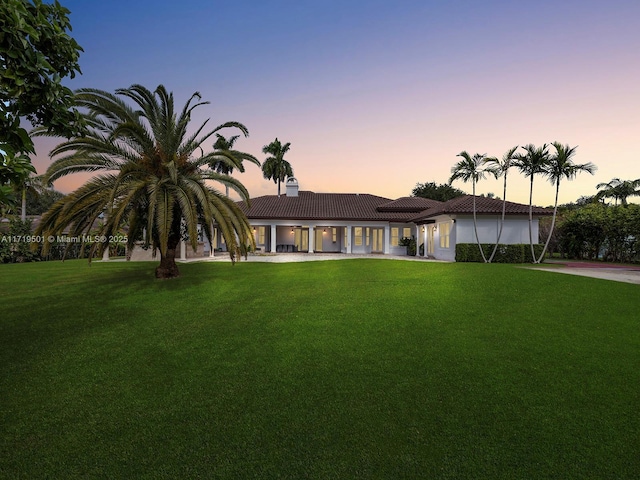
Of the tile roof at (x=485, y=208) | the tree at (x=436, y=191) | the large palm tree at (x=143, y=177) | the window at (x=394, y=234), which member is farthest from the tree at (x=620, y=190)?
the large palm tree at (x=143, y=177)

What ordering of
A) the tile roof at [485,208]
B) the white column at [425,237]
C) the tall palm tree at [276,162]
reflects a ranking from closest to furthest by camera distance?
the tile roof at [485,208] → the white column at [425,237] → the tall palm tree at [276,162]

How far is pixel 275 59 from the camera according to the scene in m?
20.4

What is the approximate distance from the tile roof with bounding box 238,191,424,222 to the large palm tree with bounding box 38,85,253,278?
54.5ft

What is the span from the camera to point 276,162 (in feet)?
160

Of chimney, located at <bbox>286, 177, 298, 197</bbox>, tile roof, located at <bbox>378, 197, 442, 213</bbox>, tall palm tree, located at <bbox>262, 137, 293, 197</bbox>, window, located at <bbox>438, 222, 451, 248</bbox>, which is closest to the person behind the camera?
window, located at <bbox>438, 222, 451, 248</bbox>

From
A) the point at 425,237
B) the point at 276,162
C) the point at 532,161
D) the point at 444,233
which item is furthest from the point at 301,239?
the point at 276,162

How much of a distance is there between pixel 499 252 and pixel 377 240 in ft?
35.1

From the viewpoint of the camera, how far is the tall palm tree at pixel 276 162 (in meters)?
48.8

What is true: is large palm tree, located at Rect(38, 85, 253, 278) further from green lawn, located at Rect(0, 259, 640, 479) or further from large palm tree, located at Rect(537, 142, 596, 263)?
large palm tree, located at Rect(537, 142, 596, 263)

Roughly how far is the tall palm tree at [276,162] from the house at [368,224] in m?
13.5

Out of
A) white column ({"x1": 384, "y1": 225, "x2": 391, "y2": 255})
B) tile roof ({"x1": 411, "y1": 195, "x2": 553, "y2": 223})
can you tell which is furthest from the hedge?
white column ({"x1": 384, "y1": 225, "x2": 391, "y2": 255})

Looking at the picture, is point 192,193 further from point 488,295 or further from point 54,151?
point 488,295

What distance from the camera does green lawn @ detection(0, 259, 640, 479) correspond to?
11.2ft

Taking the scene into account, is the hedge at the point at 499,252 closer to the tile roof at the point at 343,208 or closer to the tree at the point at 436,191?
the tile roof at the point at 343,208
